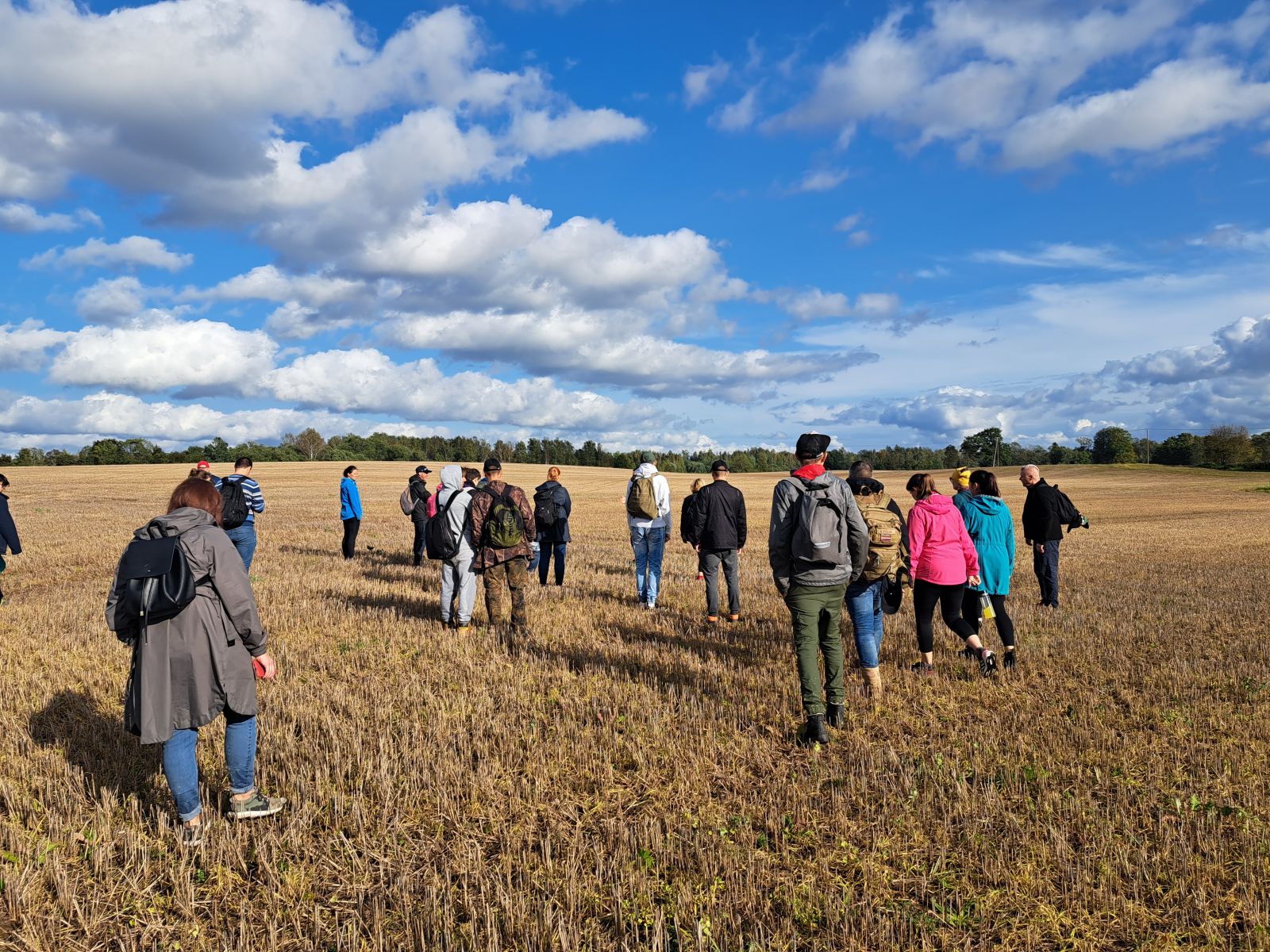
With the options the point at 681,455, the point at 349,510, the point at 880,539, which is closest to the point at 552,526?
the point at 349,510

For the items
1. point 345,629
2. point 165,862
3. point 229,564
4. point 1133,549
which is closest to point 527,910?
point 165,862

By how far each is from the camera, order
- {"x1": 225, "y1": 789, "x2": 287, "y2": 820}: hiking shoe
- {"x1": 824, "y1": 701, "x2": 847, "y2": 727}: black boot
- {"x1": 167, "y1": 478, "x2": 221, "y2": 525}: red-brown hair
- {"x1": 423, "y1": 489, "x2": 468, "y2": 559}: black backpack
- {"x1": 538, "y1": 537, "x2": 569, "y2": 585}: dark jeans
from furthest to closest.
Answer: {"x1": 538, "y1": 537, "x2": 569, "y2": 585}: dark jeans → {"x1": 423, "y1": 489, "x2": 468, "y2": 559}: black backpack → {"x1": 824, "y1": 701, "x2": 847, "y2": 727}: black boot → {"x1": 225, "y1": 789, "x2": 287, "y2": 820}: hiking shoe → {"x1": 167, "y1": 478, "x2": 221, "y2": 525}: red-brown hair

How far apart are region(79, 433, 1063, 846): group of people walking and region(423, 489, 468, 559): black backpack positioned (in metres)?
0.02

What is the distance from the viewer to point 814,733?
570 cm

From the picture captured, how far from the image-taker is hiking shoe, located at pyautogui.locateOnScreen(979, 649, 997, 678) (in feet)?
24.5

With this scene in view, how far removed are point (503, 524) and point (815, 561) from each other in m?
4.43

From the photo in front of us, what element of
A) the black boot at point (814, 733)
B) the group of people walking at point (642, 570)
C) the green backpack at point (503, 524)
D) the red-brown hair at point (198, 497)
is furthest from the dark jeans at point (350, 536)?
the black boot at point (814, 733)

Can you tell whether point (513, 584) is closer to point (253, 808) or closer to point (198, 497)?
point (253, 808)

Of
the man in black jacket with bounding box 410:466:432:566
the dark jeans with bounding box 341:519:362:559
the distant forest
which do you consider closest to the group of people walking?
the man in black jacket with bounding box 410:466:432:566

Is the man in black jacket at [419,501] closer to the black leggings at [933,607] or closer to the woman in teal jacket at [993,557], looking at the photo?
the black leggings at [933,607]

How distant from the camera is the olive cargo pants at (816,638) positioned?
572 centimetres

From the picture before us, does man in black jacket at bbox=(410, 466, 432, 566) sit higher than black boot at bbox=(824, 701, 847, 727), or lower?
higher

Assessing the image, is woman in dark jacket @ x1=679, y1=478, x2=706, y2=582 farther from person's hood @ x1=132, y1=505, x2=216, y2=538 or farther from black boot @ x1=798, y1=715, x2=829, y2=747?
person's hood @ x1=132, y1=505, x2=216, y2=538

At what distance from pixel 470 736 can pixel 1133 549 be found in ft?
72.1
